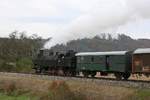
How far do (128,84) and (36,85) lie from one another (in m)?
10.7

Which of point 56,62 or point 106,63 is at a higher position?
point 56,62

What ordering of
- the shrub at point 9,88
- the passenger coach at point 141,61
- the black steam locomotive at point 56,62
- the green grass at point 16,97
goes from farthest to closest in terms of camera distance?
1. the black steam locomotive at point 56,62
2. the shrub at point 9,88
3. the green grass at point 16,97
4. the passenger coach at point 141,61

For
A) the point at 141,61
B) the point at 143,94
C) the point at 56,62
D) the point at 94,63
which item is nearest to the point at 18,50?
the point at 56,62

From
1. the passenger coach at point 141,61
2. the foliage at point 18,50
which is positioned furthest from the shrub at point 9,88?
the foliage at point 18,50

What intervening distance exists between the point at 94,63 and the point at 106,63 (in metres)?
1.96

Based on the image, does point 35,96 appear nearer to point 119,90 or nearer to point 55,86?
point 55,86

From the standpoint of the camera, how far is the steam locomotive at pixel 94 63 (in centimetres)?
3384

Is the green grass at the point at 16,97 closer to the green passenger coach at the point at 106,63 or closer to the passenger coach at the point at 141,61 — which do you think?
the green passenger coach at the point at 106,63

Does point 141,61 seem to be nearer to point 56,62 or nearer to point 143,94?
point 143,94

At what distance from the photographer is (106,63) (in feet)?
123

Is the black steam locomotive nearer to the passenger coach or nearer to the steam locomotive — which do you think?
the steam locomotive

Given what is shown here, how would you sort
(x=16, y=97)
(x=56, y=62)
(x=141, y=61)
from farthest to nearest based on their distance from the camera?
(x=56, y=62), (x=16, y=97), (x=141, y=61)

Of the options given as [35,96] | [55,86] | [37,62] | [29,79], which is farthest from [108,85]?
[37,62]

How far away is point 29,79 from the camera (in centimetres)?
4153
